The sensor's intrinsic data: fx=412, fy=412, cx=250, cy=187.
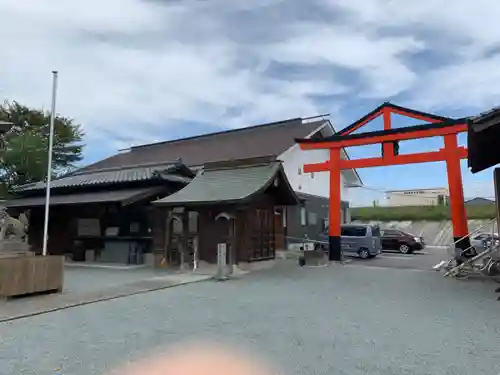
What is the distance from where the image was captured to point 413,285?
9570 millimetres

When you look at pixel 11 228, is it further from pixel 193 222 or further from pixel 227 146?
pixel 193 222

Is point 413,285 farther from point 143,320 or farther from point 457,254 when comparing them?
point 143,320

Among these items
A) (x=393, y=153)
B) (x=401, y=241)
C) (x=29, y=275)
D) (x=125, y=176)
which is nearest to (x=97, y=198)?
(x=125, y=176)

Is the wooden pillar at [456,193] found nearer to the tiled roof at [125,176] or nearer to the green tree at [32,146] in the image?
the tiled roof at [125,176]

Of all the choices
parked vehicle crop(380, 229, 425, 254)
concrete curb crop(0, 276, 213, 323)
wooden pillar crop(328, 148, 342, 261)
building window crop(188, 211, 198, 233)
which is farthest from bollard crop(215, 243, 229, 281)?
parked vehicle crop(380, 229, 425, 254)

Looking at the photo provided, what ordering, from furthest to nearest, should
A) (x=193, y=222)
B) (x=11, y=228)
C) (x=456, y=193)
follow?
(x=11, y=228), (x=193, y=222), (x=456, y=193)

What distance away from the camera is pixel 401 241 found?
2003 cm

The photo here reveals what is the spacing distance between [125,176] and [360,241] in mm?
9708

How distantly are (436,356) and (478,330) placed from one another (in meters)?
1.54

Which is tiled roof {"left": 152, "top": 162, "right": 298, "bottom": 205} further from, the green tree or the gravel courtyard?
the green tree

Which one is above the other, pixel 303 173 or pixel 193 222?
pixel 303 173

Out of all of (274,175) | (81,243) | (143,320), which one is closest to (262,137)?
(274,175)

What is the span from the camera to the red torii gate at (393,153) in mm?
12227

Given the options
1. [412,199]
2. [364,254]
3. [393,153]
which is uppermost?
[412,199]
